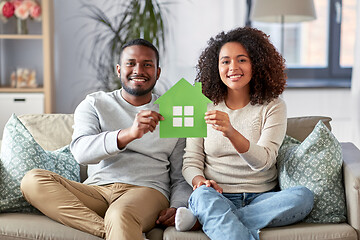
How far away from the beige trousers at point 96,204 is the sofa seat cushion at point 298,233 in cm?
13

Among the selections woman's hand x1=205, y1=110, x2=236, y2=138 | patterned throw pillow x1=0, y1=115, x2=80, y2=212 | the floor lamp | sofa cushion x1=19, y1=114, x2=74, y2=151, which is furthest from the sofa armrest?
the floor lamp

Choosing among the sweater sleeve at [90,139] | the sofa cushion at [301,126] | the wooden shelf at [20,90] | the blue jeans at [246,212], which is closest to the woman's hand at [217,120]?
the blue jeans at [246,212]

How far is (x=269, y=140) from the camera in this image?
1.86 meters

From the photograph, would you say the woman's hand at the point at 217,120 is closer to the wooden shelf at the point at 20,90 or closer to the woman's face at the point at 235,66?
the woman's face at the point at 235,66

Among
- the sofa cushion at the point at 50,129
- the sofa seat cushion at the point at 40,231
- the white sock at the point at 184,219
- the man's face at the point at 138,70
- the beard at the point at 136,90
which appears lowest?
the sofa seat cushion at the point at 40,231

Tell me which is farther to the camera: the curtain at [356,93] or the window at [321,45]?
the window at [321,45]

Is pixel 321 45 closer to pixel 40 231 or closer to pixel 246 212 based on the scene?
pixel 246 212

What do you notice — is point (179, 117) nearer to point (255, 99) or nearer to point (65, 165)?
point (255, 99)

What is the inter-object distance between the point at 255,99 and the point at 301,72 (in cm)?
232

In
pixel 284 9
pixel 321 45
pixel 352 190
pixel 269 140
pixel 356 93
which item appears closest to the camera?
pixel 352 190

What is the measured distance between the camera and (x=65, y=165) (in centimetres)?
206

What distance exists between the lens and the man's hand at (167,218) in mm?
1780

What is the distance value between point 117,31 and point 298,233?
231cm

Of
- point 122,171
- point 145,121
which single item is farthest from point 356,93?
point 145,121
